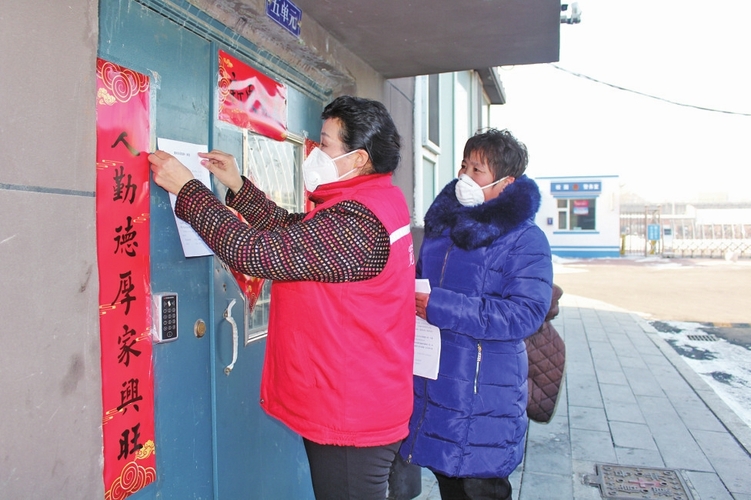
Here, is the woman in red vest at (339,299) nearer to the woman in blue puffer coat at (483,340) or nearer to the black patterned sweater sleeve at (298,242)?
the black patterned sweater sleeve at (298,242)

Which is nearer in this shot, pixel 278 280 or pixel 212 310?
pixel 278 280

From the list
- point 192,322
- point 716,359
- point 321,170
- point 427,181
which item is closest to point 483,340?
point 321,170

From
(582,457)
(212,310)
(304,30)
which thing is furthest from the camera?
(582,457)

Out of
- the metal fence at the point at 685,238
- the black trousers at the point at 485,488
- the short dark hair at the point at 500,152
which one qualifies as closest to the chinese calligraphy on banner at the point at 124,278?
the black trousers at the point at 485,488

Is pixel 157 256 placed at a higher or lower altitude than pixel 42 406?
higher

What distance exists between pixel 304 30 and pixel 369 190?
4.37 ft

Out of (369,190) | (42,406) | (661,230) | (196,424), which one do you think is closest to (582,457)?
(196,424)

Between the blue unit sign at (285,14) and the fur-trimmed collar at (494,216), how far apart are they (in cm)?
110

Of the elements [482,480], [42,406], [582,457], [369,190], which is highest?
[369,190]

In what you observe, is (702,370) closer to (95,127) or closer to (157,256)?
(157,256)

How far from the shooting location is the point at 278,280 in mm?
1688

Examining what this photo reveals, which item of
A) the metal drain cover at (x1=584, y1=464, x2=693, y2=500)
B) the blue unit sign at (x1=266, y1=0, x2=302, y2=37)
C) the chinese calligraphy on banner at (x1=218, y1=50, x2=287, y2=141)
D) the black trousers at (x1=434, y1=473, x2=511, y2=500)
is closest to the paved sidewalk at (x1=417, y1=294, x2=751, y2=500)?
the metal drain cover at (x1=584, y1=464, x2=693, y2=500)

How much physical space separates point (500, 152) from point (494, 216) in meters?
0.30

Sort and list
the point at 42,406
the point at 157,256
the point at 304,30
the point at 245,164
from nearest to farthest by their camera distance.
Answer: the point at 42,406
the point at 157,256
the point at 245,164
the point at 304,30
